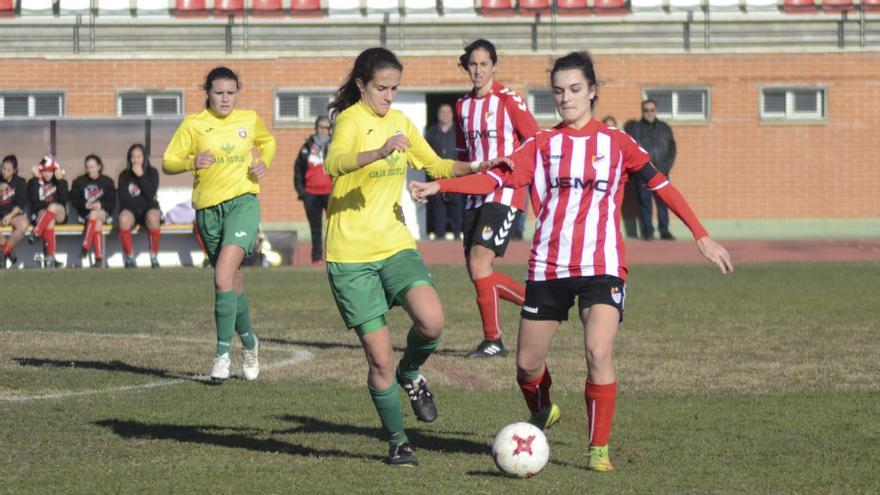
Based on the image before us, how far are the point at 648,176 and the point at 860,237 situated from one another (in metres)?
21.8

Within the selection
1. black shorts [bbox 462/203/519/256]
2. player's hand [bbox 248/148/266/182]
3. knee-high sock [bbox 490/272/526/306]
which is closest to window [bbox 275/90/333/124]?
knee-high sock [bbox 490/272/526/306]

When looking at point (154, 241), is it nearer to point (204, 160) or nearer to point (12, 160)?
point (12, 160)

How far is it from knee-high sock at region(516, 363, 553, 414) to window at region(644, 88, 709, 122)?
21.5 m

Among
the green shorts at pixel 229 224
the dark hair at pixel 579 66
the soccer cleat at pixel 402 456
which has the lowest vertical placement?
the soccer cleat at pixel 402 456

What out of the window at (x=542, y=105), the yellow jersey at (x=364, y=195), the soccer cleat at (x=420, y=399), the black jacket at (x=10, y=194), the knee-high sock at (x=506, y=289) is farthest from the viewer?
the window at (x=542, y=105)

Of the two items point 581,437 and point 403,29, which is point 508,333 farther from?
point 403,29

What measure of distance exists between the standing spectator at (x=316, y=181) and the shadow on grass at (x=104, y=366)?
1025 centimetres

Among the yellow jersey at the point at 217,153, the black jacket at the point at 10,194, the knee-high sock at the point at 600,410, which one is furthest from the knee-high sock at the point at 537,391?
the black jacket at the point at 10,194

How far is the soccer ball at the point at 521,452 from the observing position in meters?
6.54

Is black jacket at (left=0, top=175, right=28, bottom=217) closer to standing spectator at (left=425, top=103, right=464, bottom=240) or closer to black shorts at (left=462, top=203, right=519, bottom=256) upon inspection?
standing spectator at (left=425, top=103, right=464, bottom=240)

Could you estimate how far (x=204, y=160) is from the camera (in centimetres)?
971

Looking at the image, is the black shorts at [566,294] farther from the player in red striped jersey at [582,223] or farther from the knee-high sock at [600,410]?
the knee-high sock at [600,410]

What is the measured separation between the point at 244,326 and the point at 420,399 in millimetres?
2661

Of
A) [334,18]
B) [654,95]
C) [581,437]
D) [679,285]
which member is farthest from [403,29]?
[581,437]
